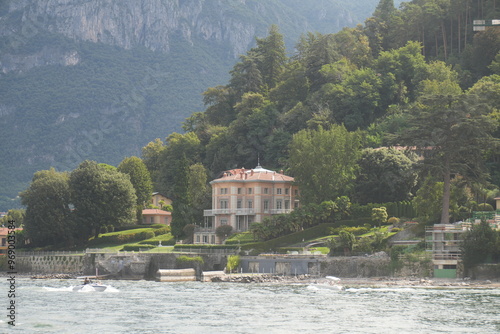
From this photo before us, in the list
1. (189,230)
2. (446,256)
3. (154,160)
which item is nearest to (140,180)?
(189,230)

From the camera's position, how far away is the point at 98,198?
119312 millimetres

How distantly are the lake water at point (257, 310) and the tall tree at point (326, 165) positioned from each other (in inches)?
1175

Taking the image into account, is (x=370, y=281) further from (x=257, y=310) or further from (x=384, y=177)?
(x=384, y=177)

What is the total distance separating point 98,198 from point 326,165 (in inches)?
1252

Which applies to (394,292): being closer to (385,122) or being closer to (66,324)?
(66,324)

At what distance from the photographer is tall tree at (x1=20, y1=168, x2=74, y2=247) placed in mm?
117875

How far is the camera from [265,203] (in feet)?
384

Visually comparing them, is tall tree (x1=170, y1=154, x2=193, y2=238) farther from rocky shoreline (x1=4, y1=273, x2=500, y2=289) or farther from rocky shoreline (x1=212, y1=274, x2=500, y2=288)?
rocky shoreline (x1=212, y1=274, x2=500, y2=288)

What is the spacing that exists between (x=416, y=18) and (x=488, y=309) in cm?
9720

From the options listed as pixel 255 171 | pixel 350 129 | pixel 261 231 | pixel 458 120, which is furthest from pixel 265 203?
pixel 458 120

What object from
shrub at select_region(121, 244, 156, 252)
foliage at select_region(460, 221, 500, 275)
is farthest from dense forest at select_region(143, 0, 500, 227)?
shrub at select_region(121, 244, 156, 252)

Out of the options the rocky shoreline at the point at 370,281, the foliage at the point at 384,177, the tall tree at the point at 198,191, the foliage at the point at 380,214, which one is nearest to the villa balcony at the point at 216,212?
the tall tree at the point at 198,191

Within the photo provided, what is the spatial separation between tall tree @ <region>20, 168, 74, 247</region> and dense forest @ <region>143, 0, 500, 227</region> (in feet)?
50.2

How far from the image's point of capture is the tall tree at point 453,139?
90.2m
